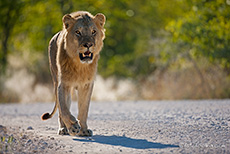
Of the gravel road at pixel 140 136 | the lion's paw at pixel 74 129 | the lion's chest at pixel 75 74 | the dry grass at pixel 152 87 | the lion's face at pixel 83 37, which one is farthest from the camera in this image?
the dry grass at pixel 152 87

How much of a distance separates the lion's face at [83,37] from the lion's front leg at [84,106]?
1.81ft

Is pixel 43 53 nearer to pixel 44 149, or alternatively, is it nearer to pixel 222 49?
pixel 222 49

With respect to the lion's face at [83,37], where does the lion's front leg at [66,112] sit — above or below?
below

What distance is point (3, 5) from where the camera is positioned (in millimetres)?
23094

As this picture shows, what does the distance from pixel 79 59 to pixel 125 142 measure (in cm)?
146

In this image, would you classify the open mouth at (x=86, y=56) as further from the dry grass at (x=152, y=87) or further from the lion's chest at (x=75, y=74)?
the dry grass at (x=152, y=87)

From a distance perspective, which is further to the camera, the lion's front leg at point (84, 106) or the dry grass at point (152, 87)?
the dry grass at point (152, 87)

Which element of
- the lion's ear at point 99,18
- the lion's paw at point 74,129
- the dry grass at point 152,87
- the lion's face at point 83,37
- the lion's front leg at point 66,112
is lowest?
the lion's paw at point 74,129

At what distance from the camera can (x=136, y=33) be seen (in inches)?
1024

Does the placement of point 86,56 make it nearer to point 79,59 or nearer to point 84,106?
point 79,59

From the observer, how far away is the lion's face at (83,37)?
6074mm

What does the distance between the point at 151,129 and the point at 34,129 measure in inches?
82.9

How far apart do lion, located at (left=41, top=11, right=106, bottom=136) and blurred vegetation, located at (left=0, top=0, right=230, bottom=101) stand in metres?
7.95

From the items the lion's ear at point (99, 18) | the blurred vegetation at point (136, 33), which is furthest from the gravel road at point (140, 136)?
the blurred vegetation at point (136, 33)
